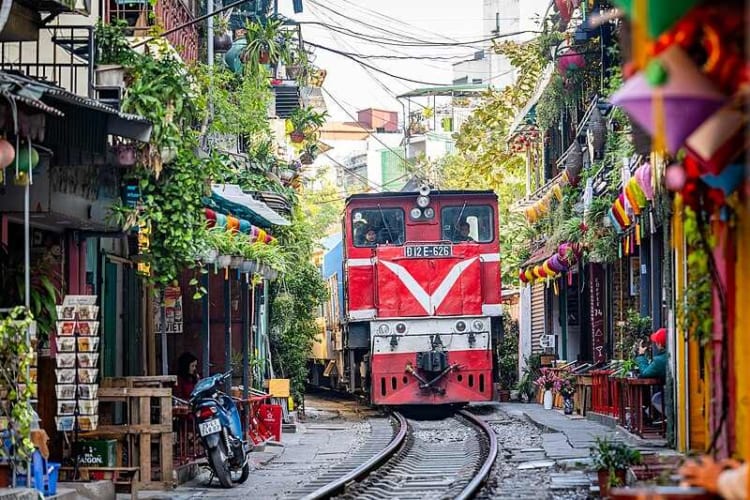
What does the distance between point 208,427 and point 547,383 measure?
12.5 metres

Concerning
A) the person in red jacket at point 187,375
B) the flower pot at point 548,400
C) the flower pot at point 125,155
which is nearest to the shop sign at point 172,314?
the person in red jacket at point 187,375

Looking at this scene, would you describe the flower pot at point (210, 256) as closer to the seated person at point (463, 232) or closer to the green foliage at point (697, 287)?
the green foliage at point (697, 287)

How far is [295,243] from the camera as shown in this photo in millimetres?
24188

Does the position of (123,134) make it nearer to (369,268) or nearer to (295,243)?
(369,268)

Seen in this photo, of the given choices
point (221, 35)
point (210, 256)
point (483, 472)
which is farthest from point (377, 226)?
point (483, 472)

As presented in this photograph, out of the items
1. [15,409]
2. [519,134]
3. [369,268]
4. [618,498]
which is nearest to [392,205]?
[369,268]

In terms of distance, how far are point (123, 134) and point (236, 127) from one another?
9015mm

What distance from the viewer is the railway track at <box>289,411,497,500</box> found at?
1191 centimetres

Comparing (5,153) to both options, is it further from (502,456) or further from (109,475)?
(502,456)

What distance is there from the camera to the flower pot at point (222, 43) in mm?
20516

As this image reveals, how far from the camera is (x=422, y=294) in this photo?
20.7 meters

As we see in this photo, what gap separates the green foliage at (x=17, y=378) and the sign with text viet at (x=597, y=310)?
561 inches

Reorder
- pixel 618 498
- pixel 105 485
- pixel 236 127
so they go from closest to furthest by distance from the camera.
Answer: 1. pixel 618 498
2. pixel 105 485
3. pixel 236 127

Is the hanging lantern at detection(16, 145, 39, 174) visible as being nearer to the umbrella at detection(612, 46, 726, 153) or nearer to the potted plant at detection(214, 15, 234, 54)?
the umbrella at detection(612, 46, 726, 153)
